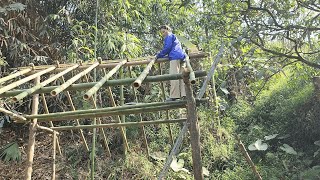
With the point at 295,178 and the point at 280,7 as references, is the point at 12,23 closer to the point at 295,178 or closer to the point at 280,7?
the point at 280,7

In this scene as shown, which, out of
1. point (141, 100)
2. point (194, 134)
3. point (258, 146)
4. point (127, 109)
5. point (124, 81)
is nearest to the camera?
point (194, 134)

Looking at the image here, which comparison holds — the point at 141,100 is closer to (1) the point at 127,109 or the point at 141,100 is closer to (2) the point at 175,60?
(2) the point at 175,60

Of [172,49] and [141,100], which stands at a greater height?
[172,49]

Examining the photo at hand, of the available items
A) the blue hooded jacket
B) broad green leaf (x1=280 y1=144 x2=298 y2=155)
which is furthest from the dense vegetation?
the blue hooded jacket

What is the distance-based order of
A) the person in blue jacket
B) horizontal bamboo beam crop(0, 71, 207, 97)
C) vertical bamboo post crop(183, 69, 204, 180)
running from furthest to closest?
the person in blue jacket → horizontal bamboo beam crop(0, 71, 207, 97) → vertical bamboo post crop(183, 69, 204, 180)

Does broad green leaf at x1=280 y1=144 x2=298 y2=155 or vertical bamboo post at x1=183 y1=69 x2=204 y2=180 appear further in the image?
broad green leaf at x1=280 y1=144 x2=298 y2=155

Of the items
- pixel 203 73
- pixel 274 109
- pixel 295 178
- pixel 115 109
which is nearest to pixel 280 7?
pixel 203 73

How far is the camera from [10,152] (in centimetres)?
567

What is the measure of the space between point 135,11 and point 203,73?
3.69 meters

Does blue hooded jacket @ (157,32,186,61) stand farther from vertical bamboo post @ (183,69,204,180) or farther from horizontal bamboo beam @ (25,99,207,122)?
vertical bamboo post @ (183,69,204,180)

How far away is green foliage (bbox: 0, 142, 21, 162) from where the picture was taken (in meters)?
5.68

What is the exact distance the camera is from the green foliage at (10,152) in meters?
5.68

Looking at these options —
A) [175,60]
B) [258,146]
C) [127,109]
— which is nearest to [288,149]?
[258,146]

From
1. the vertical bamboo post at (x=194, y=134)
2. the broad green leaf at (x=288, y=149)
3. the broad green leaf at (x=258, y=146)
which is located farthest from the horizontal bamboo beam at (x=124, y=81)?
the broad green leaf at (x=288, y=149)
